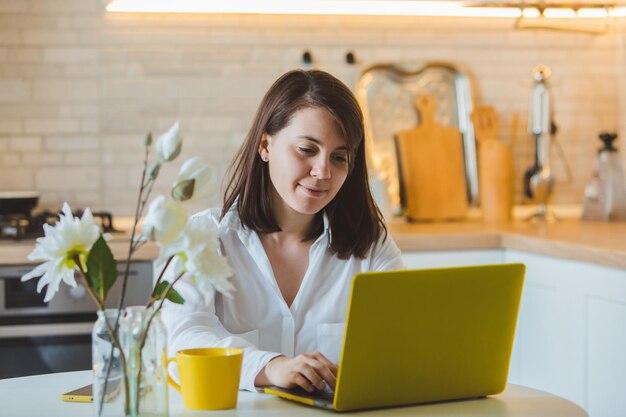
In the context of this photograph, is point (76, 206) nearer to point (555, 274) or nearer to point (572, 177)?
point (555, 274)

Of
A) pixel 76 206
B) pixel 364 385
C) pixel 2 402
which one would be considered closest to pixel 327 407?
pixel 364 385

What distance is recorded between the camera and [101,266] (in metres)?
1.28

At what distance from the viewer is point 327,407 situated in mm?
1443

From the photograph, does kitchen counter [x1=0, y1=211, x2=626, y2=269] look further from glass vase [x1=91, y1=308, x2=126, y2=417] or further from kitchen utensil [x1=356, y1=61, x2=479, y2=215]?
glass vase [x1=91, y1=308, x2=126, y2=417]

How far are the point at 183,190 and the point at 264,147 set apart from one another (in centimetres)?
88

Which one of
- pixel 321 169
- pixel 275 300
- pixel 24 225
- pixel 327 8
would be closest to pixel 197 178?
pixel 321 169

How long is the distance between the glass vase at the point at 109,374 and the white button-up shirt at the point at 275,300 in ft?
1.79

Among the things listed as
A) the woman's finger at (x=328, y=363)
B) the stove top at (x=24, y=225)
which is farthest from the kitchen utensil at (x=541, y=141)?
the woman's finger at (x=328, y=363)

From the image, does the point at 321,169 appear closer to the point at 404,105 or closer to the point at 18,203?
the point at 18,203

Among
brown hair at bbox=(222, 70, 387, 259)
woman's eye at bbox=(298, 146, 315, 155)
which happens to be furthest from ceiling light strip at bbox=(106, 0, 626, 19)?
woman's eye at bbox=(298, 146, 315, 155)

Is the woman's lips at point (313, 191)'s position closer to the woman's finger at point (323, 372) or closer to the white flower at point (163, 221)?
the woman's finger at point (323, 372)

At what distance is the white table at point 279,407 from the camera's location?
1.45 m

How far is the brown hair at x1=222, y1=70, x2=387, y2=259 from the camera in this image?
2012 millimetres

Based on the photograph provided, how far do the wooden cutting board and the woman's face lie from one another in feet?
5.45
